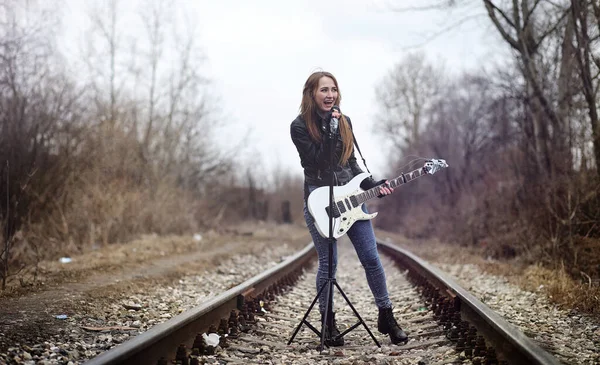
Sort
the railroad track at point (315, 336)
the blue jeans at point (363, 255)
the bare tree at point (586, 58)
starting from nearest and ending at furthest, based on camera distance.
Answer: the railroad track at point (315, 336) → the blue jeans at point (363, 255) → the bare tree at point (586, 58)

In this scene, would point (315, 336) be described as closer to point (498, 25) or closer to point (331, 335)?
point (331, 335)

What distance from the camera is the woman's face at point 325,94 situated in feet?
13.5

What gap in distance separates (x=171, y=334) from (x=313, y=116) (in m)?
1.74

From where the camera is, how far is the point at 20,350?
11.5ft

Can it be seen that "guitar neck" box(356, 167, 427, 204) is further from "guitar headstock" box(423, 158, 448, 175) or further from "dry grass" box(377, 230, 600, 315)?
"dry grass" box(377, 230, 600, 315)

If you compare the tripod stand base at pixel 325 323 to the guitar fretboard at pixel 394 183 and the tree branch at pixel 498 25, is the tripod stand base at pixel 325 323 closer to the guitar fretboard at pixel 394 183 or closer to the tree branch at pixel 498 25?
the guitar fretboard at pixel 394 183

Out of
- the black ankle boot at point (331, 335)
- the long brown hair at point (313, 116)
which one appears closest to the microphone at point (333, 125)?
the long brown hair at point (313, 116)

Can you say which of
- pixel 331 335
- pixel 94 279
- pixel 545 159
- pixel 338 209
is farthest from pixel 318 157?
pixel 545 159

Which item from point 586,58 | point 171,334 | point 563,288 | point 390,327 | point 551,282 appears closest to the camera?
point 171,334

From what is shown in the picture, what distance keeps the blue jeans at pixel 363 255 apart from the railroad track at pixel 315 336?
371mm

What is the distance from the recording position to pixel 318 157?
4.09 meters

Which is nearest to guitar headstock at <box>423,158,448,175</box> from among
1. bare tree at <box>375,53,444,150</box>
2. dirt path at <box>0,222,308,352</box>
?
dirt path at <box>0,222,308,352</box>

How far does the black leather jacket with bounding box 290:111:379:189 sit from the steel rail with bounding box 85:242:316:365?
1212 mm

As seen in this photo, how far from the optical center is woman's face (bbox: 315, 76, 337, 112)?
4.12 meters
